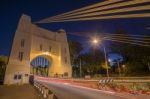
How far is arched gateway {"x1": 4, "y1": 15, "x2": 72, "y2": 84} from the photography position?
40.6m

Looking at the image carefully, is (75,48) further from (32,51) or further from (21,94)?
(21,94)

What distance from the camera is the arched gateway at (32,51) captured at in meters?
40.6

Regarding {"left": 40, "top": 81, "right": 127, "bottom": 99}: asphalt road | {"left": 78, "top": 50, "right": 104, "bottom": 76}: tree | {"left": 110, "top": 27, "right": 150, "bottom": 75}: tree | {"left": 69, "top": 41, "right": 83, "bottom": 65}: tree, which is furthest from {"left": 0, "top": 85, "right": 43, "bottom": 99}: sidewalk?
{"left": 69, "top": 41, "right": 83, "bottom": 65}: tree

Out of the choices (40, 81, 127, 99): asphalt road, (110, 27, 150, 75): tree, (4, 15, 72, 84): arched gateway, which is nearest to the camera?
(40, 81, 127, 99): asphalt road

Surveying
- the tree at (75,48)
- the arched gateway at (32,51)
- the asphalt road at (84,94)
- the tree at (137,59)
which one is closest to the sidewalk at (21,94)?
the asphalt road at (84,94)

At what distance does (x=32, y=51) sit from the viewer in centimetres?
4744

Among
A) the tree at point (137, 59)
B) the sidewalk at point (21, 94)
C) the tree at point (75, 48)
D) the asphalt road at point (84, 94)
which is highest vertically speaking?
the tree at point (75, 48)

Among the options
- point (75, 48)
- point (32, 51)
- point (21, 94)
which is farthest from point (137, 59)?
point (21, 94)

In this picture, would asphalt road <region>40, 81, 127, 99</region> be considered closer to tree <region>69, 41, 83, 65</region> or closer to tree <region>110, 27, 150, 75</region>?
tree <region>110, 27, 150, 75</region>

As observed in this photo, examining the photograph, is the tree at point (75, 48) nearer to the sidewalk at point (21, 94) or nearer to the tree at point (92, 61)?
the tree at point (92, 61)

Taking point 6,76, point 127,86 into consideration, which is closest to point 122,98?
point 127,86

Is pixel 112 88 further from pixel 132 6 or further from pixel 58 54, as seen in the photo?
pixel 58 54

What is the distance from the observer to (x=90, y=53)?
74812mm

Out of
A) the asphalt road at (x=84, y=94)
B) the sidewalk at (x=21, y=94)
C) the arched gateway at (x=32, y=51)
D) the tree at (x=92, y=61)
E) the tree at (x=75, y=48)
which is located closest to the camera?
the asphalt road at (x=84, y=94)
